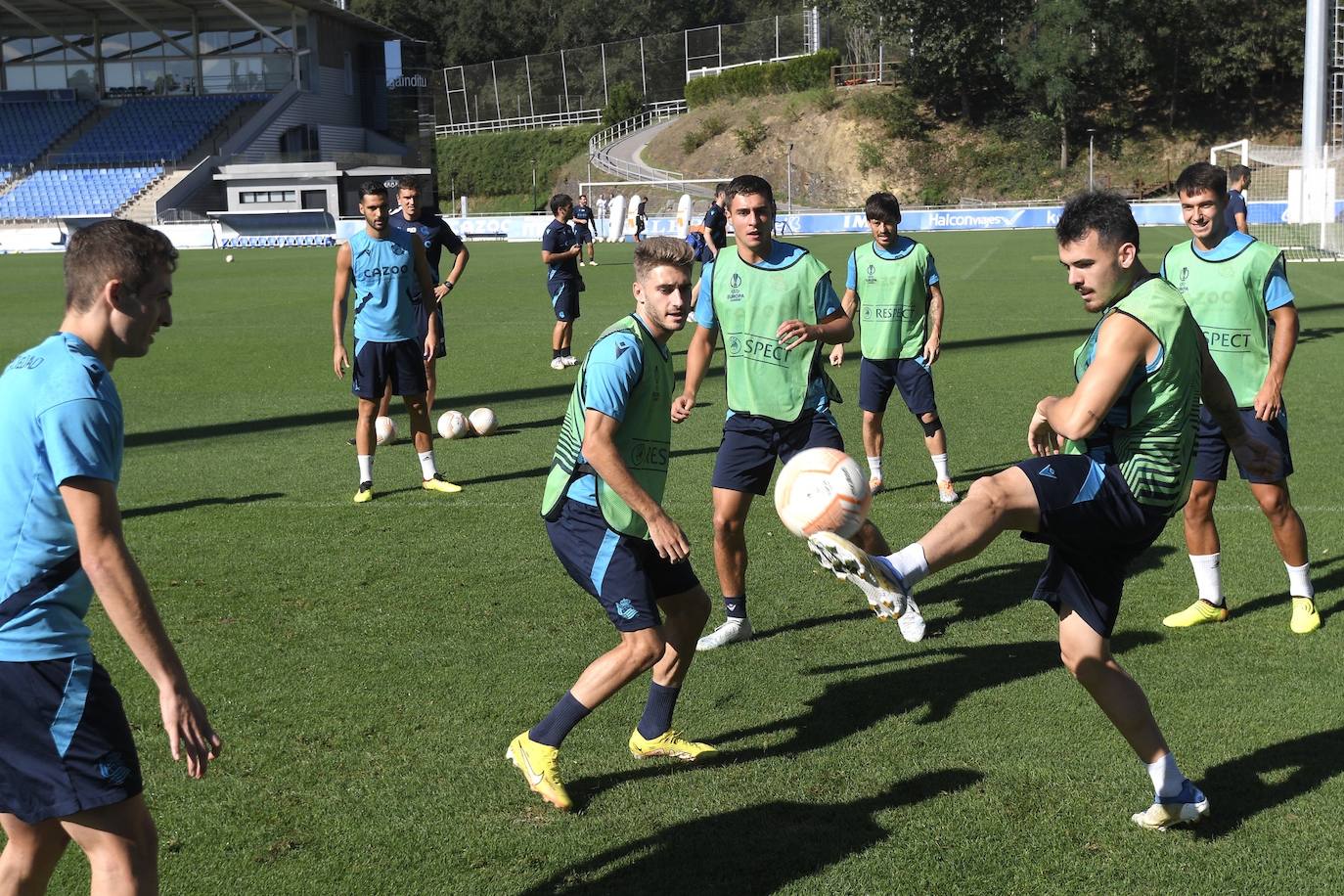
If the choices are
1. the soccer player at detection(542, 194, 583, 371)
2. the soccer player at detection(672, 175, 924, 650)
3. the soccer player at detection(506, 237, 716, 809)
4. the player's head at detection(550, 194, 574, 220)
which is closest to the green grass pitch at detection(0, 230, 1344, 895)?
the soccer player at detection(506, 237, 716, 809)

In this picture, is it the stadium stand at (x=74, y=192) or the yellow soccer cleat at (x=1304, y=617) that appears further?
the stadium stand at (x=74, y=192)

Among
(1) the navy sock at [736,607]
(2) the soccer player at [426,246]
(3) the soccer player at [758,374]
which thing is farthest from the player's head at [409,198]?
(1) the navy sock at [736,607]

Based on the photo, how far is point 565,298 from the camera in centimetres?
1647

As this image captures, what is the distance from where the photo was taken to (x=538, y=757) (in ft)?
14.9

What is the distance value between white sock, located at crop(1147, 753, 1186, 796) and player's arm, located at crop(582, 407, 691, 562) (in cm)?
170

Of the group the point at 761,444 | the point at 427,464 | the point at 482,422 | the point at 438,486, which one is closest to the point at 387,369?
the point at 427,464

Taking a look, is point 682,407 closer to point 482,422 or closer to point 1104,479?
point 1104,479

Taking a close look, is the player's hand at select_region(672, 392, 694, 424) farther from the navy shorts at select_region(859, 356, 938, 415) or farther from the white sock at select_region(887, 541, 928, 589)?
the navy shorts at select_region(859, 356, 938, 415)

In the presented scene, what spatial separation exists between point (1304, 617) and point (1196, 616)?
503 mm

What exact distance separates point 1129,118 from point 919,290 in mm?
59388

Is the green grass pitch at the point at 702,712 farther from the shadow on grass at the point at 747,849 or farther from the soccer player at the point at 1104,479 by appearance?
the soccer player at the point at 1104,479

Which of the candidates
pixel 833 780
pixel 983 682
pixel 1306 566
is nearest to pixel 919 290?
pixel 1306 566

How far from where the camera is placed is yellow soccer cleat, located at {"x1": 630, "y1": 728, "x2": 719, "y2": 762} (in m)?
4.92

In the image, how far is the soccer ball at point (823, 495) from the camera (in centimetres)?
412
